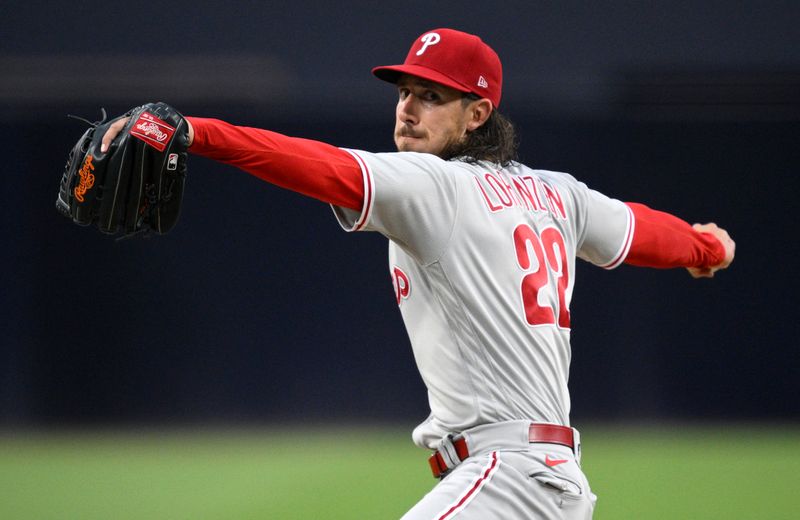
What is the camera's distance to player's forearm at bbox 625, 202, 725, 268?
3006 millimetres

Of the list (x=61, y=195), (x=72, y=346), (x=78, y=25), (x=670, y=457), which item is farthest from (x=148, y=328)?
A: (x=61, y=195)

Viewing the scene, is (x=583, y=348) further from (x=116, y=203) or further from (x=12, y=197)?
(x=116, y=203)

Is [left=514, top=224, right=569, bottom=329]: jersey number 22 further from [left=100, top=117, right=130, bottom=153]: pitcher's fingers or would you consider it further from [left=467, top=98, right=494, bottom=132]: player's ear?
[left=100, top=117, right=130, bottom=153]: pitcher's fingers

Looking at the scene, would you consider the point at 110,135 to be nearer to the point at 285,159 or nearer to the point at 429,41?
the point at 285,159

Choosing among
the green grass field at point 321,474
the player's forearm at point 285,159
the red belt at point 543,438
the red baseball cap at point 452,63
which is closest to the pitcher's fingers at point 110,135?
the player's forearm at point 285,159

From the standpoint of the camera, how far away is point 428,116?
2.69 meters

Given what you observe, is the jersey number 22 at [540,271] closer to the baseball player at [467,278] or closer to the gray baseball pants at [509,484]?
the baseball player at [467,278]

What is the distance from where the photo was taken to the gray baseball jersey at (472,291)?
2301 mm

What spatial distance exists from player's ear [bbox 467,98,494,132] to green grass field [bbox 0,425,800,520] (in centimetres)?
271

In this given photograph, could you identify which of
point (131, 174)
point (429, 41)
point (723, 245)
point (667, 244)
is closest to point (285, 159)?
point (131, 174)

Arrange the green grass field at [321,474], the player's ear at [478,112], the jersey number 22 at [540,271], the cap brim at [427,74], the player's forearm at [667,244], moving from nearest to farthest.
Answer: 1. the jersey number 22 at [540,271]
2. the cap brim at [427,74]
3. the player's ear at [478,112]
4. the player's forearm at [667,244]
5. the green grass field at [321,474]

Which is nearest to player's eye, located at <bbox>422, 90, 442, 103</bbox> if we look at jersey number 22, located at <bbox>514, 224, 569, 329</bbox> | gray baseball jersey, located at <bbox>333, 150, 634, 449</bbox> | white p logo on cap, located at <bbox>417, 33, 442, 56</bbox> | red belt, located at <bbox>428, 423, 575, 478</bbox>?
white p logo on cap, located at <bbox>417, 33, 442, 56</bbox>

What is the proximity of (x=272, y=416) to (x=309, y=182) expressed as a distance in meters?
5.35

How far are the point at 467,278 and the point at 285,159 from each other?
506mm
